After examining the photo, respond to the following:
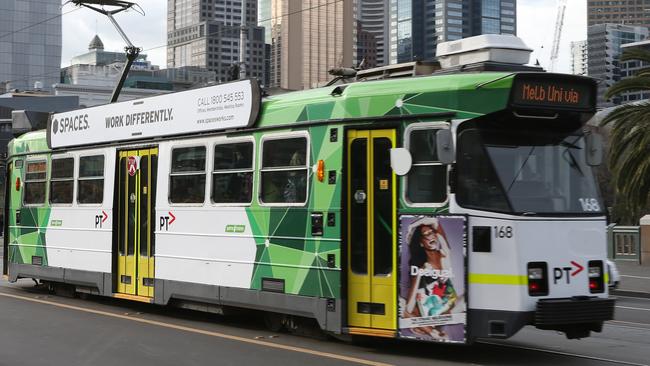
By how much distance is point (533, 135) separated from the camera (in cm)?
946

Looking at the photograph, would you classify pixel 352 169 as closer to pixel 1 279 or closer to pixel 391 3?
pixel 1 279

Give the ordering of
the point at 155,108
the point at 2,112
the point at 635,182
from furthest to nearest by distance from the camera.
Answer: the point at 2,112 → the point at 635,182 → the point at 155,108

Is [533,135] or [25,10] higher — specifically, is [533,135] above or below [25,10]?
below

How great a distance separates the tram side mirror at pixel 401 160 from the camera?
950 cm

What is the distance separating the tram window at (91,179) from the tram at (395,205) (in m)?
1.92

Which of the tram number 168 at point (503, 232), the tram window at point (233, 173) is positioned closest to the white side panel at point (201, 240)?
the tram window at point (233, 173)

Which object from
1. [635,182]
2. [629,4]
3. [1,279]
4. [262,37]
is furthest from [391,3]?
[1,279]

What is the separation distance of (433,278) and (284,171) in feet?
8.52

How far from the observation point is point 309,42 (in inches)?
2410

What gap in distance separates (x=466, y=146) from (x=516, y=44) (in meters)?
1.80

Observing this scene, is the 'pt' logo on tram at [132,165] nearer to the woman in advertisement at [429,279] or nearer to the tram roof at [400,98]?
the tram roof at [400,98]

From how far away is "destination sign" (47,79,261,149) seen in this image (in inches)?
467

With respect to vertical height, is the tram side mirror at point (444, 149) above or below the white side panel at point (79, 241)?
above

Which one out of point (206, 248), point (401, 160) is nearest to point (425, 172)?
point (401, 160)
